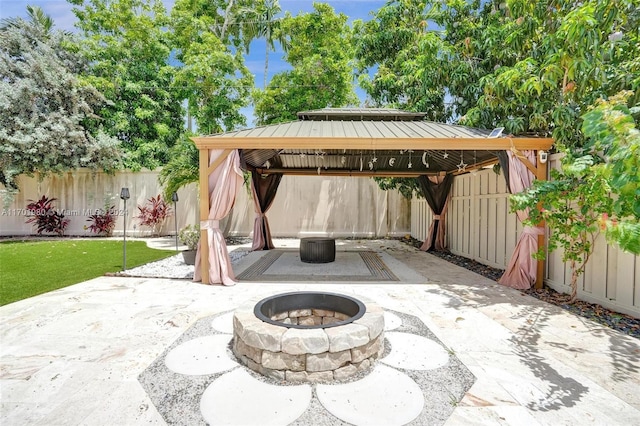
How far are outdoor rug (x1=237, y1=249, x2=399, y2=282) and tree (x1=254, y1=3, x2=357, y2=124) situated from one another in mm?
5720

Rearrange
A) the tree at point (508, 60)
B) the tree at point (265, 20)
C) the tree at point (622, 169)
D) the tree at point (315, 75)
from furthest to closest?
the tree at point (265, 20), the tree at point (315, 75), the tree at point (508, 60), the tree at point (622, 169)

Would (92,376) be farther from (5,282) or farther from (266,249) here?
(266,249)

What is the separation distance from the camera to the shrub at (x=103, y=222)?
9.88 m

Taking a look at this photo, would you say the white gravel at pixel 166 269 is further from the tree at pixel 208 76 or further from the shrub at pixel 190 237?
the tree at pixel 208 76

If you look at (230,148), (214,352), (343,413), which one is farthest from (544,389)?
(230,148)

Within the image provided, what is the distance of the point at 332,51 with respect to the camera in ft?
35.0

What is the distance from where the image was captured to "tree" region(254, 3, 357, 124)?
1035 cm

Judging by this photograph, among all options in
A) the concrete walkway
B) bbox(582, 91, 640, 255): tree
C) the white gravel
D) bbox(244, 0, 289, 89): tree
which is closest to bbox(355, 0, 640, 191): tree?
bbox(582, 91, 640, 255): tree

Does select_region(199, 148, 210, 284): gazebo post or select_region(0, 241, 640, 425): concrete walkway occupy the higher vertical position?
select_region(199, 148, 210, 284): gazebo post

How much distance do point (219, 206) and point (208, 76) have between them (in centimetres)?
684

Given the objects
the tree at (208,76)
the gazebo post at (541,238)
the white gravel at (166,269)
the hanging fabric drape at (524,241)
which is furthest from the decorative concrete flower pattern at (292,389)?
the tree at (208,76)

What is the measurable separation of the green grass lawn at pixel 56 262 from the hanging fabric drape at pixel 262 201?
2.12 metres

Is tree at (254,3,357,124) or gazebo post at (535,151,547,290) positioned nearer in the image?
gazebo post at (535,151,547,290)

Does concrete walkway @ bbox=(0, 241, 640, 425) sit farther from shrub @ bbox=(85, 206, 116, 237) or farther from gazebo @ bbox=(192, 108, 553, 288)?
shrub @ bbox=(85, 206, 116, 237)
